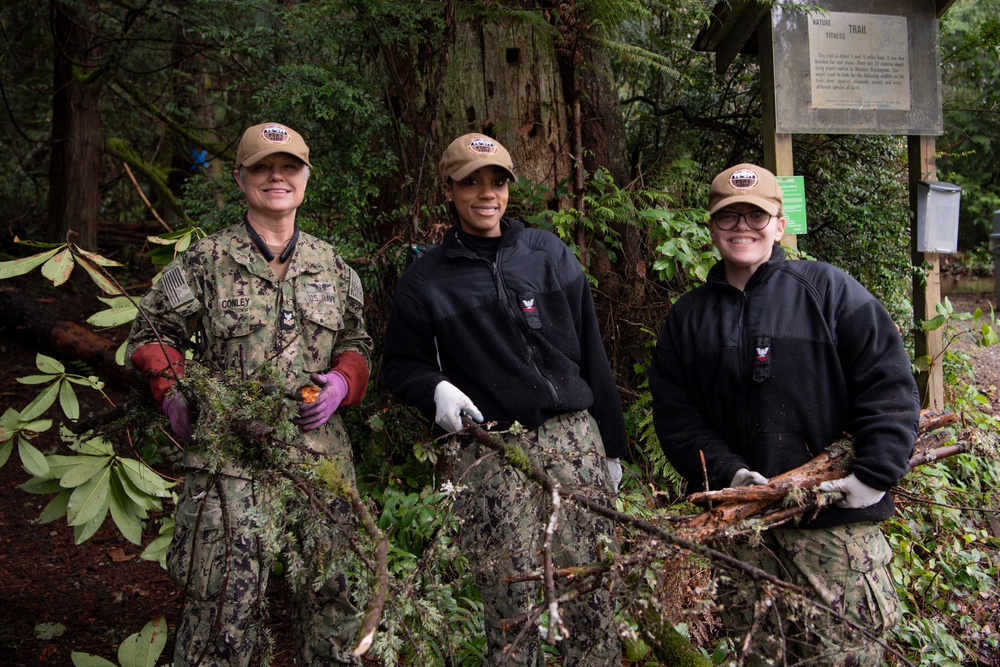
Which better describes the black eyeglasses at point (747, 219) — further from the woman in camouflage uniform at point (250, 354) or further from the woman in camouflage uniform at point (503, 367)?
the woman in camouflage uniform at point (250, 354)

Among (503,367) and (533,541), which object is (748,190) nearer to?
(503,367)

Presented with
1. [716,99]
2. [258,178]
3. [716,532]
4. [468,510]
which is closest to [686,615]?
[716,532]

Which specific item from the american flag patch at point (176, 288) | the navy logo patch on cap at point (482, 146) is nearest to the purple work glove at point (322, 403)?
the american flag patch at point (176, 288)

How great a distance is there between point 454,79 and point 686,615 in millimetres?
3864

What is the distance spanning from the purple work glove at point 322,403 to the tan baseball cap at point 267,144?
89 centimetres

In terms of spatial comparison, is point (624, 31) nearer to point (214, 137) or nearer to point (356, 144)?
point (356, 144)

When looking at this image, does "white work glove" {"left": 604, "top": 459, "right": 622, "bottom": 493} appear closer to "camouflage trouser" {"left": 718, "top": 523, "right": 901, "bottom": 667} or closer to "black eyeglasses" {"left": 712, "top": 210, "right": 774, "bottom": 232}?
"camouflage trouser" {"left": 718, "top": 523, "right": 901, "bottom": 667}

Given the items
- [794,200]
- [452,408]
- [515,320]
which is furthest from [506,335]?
[794,200]

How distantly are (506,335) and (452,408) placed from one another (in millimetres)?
380

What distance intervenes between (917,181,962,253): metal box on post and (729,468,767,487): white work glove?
13.0 ft

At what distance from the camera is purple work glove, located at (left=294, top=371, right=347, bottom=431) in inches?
122

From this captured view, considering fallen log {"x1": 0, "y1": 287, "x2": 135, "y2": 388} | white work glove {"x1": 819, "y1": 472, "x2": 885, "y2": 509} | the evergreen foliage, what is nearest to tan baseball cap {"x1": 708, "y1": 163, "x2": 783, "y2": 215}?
white work glove {"x1": 819, "y1": 472, "x2": 885, "y2": 509}

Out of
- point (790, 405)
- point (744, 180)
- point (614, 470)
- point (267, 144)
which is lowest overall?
point (614, 470)

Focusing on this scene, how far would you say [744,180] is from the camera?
2.88m
